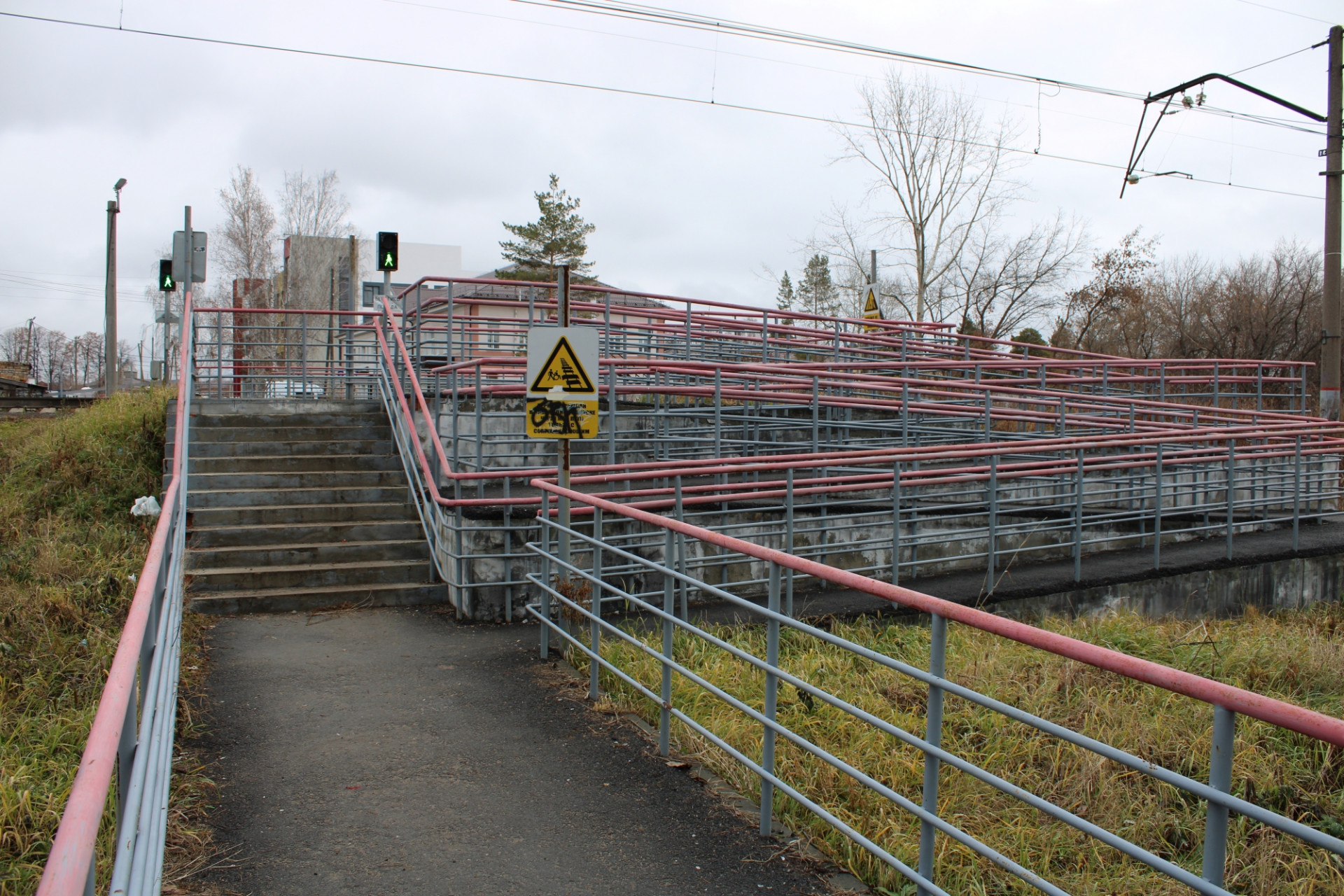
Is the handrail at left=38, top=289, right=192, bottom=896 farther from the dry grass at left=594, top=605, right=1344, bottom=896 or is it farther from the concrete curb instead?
the dry grass at left=594, top=605, right=1344, bottom=896

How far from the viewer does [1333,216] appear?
1533cm

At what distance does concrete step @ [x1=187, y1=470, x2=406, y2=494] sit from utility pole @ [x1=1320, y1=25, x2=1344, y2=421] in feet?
46.0

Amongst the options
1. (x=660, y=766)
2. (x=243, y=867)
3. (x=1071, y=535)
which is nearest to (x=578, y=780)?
(x=660, y=766)

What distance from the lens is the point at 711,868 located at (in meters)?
3.75

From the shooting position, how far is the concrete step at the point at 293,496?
392 inches

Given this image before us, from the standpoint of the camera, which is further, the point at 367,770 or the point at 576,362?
the point at 576,362

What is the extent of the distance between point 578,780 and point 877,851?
178cm

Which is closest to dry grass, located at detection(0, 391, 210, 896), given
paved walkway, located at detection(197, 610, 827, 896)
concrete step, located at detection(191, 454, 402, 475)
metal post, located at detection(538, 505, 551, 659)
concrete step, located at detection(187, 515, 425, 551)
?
paved walkway, located at detection(197, 610, 827, 896)

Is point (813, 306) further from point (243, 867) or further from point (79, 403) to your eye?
point (243, 867)

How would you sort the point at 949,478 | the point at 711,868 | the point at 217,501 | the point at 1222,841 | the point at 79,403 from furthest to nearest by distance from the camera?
the point at 79,403 → the point at 217,501 → the point at 949,478 → the point at 711,868 → the point at 1222,841

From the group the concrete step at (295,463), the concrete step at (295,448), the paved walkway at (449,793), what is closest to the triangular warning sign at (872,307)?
the concrete step at (295,448)

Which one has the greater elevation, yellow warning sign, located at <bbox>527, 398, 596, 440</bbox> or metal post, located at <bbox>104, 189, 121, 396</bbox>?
metal post, located at <bbox>104, 189, 121, 396</bbox>

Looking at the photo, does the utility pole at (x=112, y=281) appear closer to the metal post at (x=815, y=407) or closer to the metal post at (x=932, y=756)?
the metal post at (x=815, y=407)

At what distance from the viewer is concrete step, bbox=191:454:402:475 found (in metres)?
10.7
